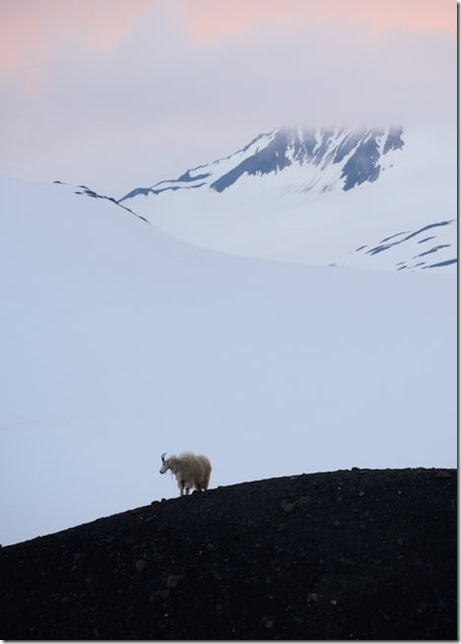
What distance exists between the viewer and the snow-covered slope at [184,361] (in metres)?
23.2

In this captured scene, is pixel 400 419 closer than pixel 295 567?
No

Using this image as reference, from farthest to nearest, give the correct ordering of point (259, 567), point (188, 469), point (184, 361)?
point (184, 361)
point (188, 469)
point (259, 567)

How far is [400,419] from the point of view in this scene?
83.9 feet

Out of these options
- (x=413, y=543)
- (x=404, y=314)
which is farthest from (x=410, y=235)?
(x=413, y=543)

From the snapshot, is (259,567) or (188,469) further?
(188,469)

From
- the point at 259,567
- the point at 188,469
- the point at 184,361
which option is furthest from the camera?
the point at 184,361

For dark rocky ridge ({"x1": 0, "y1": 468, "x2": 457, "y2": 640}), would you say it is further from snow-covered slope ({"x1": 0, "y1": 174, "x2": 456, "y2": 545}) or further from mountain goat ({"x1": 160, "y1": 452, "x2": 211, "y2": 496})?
snow-covered slope ({"x1": 0, "y1": 174, "x2": 456, "y2": 545})

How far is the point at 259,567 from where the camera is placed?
736 cm

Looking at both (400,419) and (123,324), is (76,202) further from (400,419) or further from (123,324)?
(400,419)

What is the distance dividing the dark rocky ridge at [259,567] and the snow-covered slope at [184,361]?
962 centimetres

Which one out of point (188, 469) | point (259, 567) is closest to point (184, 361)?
point (188, 469)

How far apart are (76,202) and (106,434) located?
2073cm

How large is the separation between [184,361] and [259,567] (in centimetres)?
2337

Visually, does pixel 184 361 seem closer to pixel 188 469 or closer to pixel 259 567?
pixel 188 469
